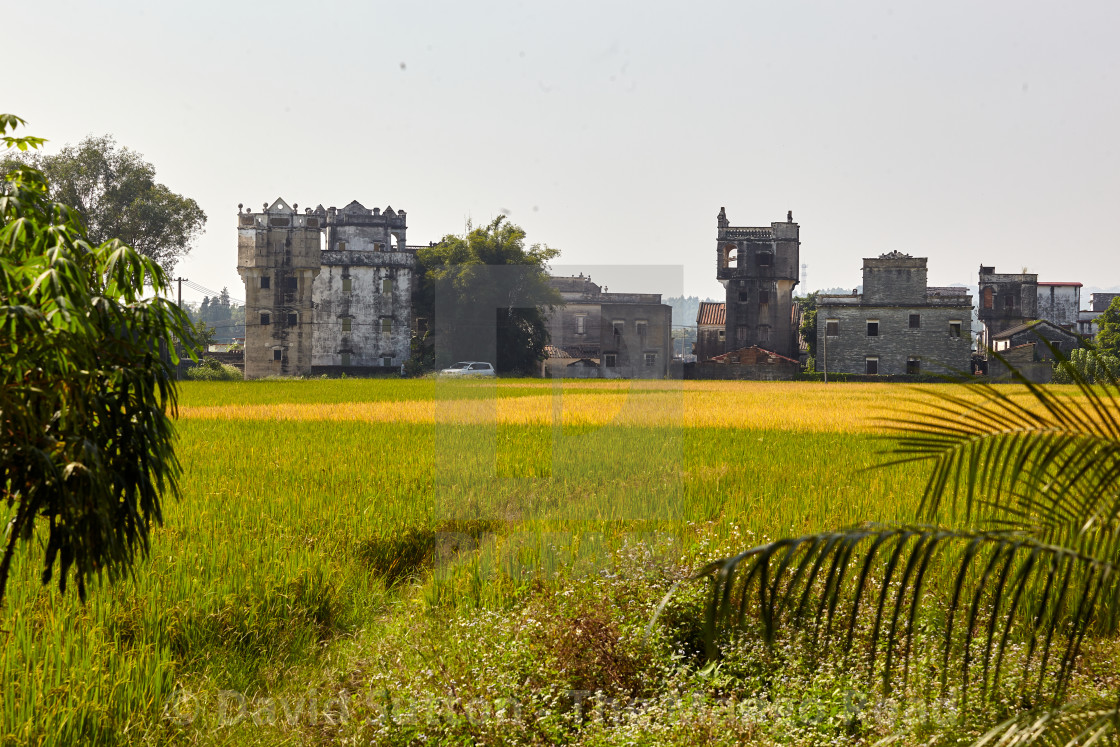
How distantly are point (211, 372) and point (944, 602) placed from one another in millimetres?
42203

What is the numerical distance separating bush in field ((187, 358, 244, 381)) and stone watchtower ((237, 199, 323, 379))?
11.6 ft

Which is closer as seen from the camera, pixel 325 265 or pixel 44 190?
pixel 44 190

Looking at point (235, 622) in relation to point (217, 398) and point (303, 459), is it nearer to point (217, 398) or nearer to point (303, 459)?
point (303, 459)

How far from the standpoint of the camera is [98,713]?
11.9ft

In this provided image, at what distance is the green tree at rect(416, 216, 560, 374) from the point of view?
138ft

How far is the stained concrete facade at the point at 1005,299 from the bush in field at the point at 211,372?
146ft

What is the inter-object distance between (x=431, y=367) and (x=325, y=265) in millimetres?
9641

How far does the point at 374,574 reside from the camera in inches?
247

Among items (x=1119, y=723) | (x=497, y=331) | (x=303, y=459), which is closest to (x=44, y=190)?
(x=1119, y=723)

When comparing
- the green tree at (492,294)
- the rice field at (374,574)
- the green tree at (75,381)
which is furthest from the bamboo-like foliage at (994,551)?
the green tree at (492,294)

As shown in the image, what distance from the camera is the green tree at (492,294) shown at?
42.0m

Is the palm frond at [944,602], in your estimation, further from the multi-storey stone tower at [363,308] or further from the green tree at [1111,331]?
the green tree at [1111,331]

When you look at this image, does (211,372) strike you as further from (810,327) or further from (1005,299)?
(1005,299)

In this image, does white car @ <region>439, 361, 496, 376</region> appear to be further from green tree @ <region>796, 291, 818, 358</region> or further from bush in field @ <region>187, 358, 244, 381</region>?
green tree @ <region>796, 291, 818, 358</region>
